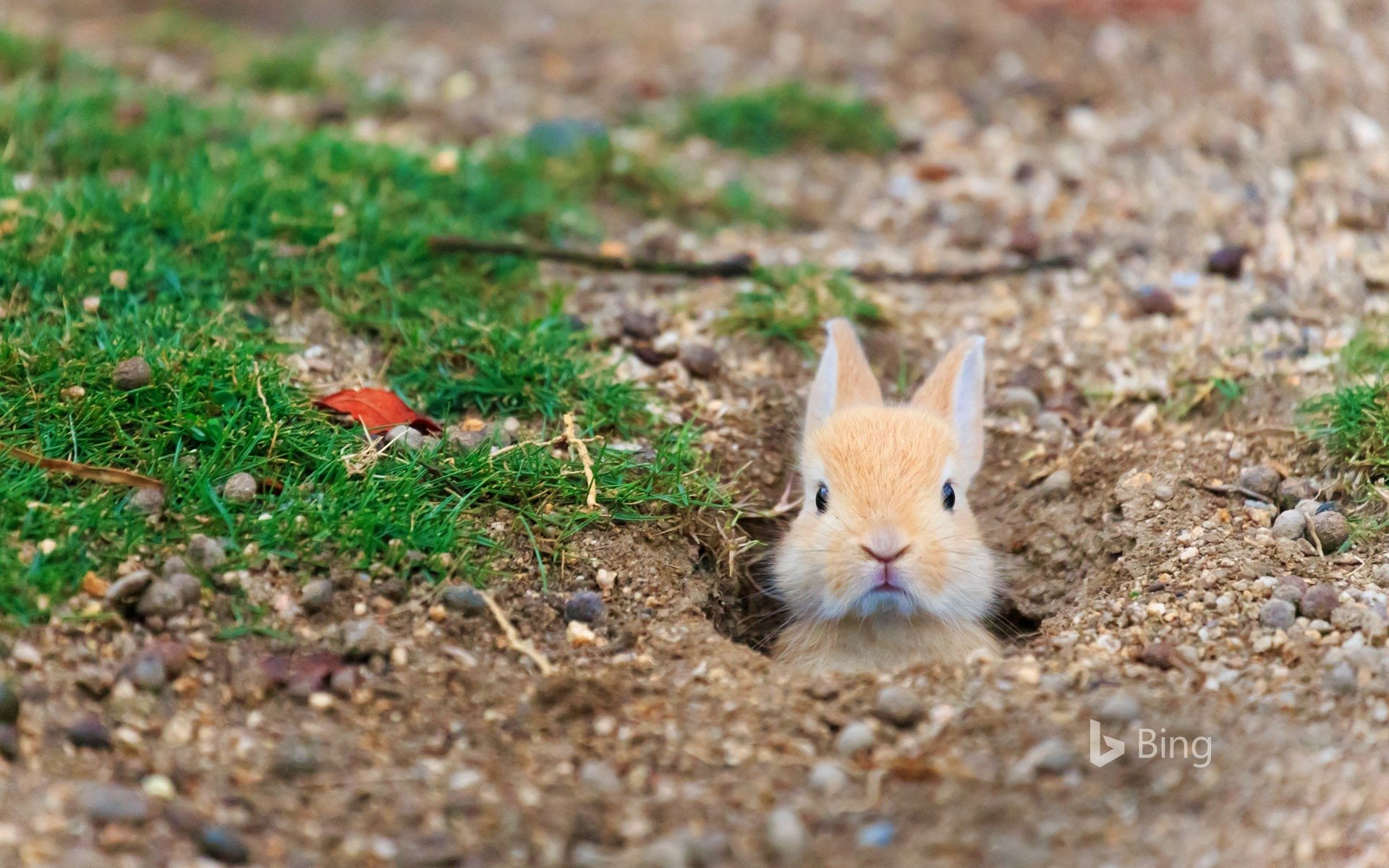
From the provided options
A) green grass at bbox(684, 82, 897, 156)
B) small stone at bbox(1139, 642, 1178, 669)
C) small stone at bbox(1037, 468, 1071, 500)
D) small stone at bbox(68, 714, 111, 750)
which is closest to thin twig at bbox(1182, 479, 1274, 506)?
small stone at bbox(1037, 468, 1071, 500)

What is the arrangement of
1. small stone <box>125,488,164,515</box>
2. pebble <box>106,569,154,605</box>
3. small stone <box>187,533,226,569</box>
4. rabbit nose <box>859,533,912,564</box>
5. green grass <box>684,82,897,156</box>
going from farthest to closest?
1. green grass <box>684,82,897,156</box>
2. rabbit nose <box>859,533,912,564</box>
3. small stone <box>125,488,164,515</box>
4. small stone <box>187,533,226,569</box>
5. pebble <box>106,569,154,605</box>

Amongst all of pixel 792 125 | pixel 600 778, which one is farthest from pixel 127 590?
pixel 792 125

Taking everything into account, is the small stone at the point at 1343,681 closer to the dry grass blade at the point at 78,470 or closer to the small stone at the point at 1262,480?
the small stone at the point at 1262,480

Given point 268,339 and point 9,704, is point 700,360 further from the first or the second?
point 9,704

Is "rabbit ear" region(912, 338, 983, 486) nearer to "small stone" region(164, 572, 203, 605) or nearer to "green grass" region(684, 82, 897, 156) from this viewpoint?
"green grass" region(684, 82, 897, 156)

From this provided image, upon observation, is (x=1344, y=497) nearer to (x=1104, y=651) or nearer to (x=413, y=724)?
(x=1104, y=651)

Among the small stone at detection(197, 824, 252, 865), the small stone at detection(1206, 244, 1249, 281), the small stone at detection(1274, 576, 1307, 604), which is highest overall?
the small stone at detection(1206, 244, 1249, 281)

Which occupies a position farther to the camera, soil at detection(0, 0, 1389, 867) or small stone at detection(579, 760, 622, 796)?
small stone at detection(579, 760, 622, 796)

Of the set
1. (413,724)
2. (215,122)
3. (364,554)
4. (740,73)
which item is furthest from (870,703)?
(740,73)
